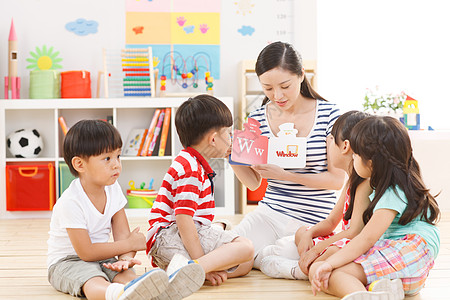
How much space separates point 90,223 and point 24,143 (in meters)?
1.98

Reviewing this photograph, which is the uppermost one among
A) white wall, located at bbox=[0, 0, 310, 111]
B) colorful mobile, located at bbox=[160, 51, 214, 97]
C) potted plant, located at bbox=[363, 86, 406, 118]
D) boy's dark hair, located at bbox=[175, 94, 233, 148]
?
white wall, located at bbox=[0, 0, 310, 111]

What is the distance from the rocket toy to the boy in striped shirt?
2.05 m

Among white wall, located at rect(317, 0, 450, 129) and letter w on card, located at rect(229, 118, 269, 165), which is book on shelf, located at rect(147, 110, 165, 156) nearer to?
white wall, located at rect(317, 0, 450, 129)

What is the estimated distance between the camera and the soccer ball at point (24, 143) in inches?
135

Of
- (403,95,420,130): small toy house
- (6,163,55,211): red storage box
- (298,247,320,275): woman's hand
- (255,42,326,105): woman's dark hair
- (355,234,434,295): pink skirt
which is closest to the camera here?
(355,234,434,295): pink skirt

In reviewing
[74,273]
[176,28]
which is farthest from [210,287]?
[176,28]

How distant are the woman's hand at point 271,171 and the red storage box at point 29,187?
1870 mm

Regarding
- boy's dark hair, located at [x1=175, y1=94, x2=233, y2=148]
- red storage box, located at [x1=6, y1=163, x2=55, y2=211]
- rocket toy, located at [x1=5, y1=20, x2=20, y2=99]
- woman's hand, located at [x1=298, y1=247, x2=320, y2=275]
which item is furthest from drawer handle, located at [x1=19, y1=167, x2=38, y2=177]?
woman's hand, located at [x1=298, y1=247, x2=320, y2=275]

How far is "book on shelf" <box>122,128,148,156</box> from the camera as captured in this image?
3551mm

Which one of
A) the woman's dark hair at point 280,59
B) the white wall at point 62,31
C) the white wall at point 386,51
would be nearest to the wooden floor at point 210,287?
the woman's dark hair at point 280,59

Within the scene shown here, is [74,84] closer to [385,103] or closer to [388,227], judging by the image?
[385,103]

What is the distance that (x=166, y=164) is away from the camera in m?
3.71

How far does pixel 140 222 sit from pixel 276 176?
4.75 feet

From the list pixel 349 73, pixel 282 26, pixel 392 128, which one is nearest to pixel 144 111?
pixel 282 26
